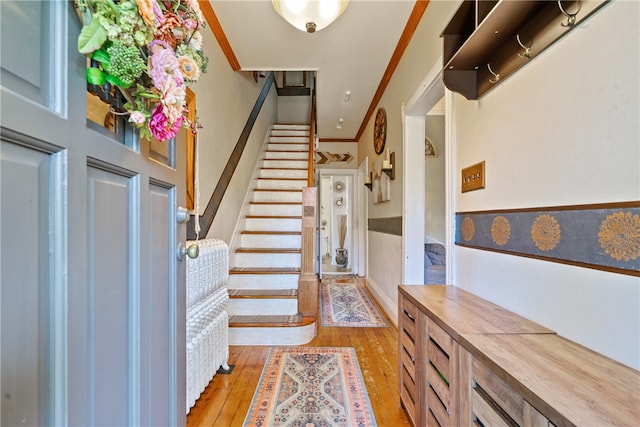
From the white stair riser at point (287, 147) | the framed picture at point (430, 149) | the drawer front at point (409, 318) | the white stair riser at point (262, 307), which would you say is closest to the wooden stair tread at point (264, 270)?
the white stair riser at point (262, 307)

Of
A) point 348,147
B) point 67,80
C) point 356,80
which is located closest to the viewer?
point 67,80

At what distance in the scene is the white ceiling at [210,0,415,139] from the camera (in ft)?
7.06

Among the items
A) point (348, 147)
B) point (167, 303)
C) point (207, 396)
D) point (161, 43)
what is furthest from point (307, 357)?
point (348, 147)

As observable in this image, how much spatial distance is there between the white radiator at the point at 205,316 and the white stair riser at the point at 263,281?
763 mm

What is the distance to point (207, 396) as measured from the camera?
5.68 ft

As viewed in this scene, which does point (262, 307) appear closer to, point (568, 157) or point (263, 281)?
point (263, 281)

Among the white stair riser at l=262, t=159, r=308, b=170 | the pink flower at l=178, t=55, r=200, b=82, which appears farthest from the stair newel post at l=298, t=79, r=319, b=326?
the white stair riser at l=262, t=159, r=308, b=170

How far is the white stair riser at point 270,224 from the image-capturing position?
3525 mm

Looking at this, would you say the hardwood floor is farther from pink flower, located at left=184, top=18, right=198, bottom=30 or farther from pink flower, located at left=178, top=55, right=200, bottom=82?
pink flower, located at left=184, top=18, right=198, bottom=30

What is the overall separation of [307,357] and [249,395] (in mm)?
558

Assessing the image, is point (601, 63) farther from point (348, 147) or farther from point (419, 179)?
point (348, 147)

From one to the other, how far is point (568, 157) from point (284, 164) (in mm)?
4009

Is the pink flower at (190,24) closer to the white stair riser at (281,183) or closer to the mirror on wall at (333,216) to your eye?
the white stair riser at (281,183)

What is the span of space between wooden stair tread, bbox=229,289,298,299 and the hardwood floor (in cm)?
41
